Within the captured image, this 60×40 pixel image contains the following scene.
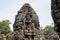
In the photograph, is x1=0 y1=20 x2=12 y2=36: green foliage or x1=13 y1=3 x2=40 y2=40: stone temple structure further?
x1=0 y1=20 x2=12 y2=36: green foliage

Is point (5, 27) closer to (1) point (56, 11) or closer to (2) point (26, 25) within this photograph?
(2) point (26, 25)

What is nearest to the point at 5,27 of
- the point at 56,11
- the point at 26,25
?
the point at 26,25

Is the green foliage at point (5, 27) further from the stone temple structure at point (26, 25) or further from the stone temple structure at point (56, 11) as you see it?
the stone temple structure at point (56, 11)

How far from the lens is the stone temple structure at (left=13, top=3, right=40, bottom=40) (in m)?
17.1

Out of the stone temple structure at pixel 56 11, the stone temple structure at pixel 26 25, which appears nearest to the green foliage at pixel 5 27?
the stone temple structure at pixel 26 25

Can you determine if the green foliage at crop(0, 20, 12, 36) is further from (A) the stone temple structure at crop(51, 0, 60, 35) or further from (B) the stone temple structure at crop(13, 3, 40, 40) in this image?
(A) the stone temple structure at crop(51, 0, 60, 35)

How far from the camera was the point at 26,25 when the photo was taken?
17.7 meters

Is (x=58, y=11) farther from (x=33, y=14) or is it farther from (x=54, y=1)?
(x=33, y=14)

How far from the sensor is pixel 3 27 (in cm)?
5759

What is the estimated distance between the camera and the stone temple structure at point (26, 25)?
56.1 ft

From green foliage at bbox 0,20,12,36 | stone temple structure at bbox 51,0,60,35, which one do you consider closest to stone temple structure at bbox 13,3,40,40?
stone temple structure at bbox 51,0,60,35

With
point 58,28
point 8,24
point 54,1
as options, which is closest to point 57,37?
point 58,28

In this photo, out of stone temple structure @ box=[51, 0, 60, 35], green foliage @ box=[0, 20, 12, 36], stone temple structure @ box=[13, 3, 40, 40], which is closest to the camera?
stone temple structure @ box=[51, 0, 60, 35]

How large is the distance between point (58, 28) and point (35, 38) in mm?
12731
